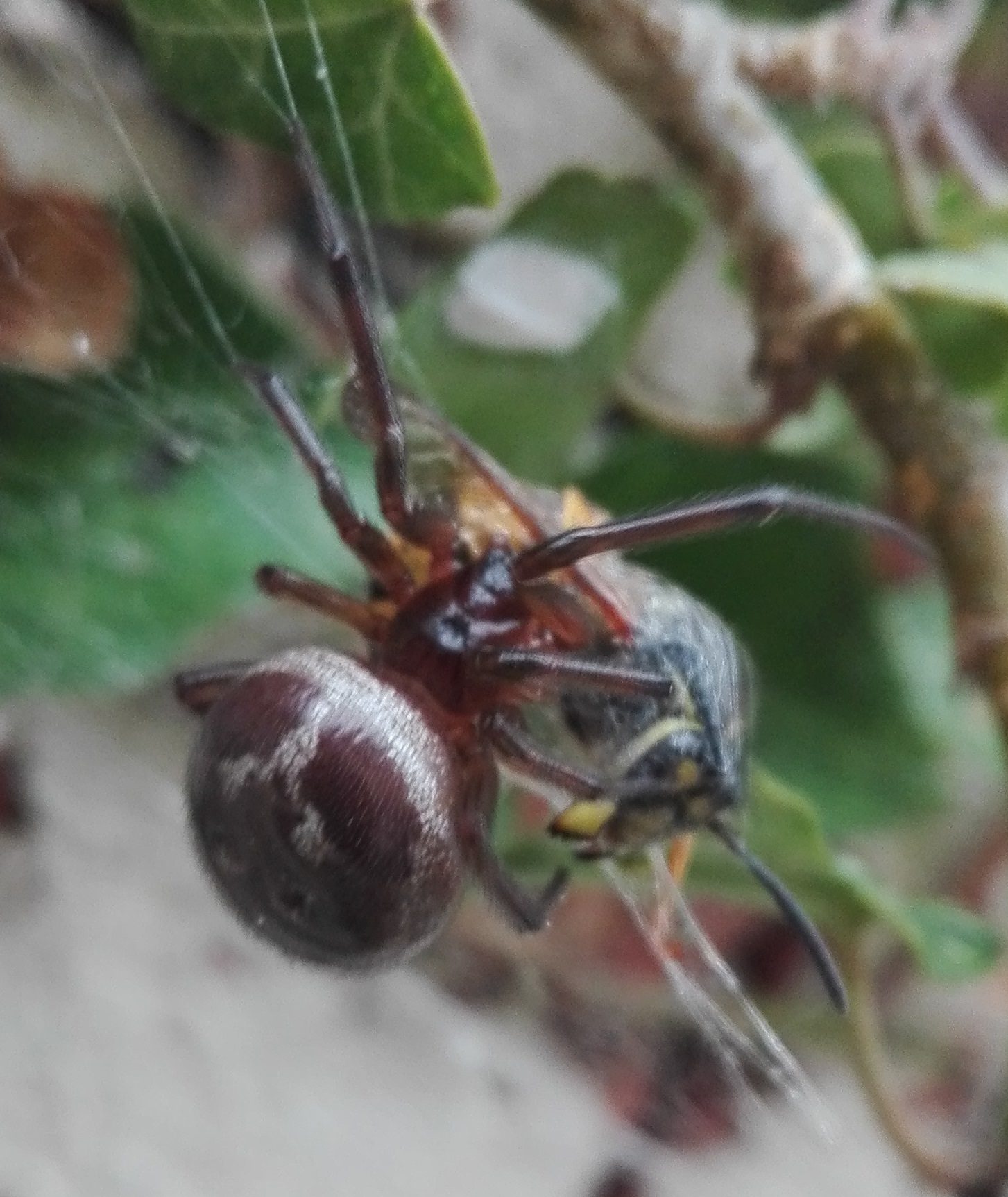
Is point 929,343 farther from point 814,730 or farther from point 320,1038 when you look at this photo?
point 320,1038

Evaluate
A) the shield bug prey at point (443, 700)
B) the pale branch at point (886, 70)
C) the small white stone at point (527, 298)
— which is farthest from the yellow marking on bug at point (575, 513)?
the pale branch at point (886, 70)

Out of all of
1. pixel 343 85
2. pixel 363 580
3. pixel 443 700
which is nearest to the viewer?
pixel 343 85

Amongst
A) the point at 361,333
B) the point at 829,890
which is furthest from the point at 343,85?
the point at 829,890

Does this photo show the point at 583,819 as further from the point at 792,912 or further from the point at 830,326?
the point at 830,326

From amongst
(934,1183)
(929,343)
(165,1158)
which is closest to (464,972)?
(165,1158)

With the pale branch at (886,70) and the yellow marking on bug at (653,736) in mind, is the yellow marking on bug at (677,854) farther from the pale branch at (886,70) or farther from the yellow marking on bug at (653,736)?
the pale branch at (886,70)

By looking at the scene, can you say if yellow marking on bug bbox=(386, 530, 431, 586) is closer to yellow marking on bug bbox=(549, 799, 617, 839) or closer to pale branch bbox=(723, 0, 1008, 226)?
Answer: yellow marking on bug bbox=(549, 799, 617, 839)
